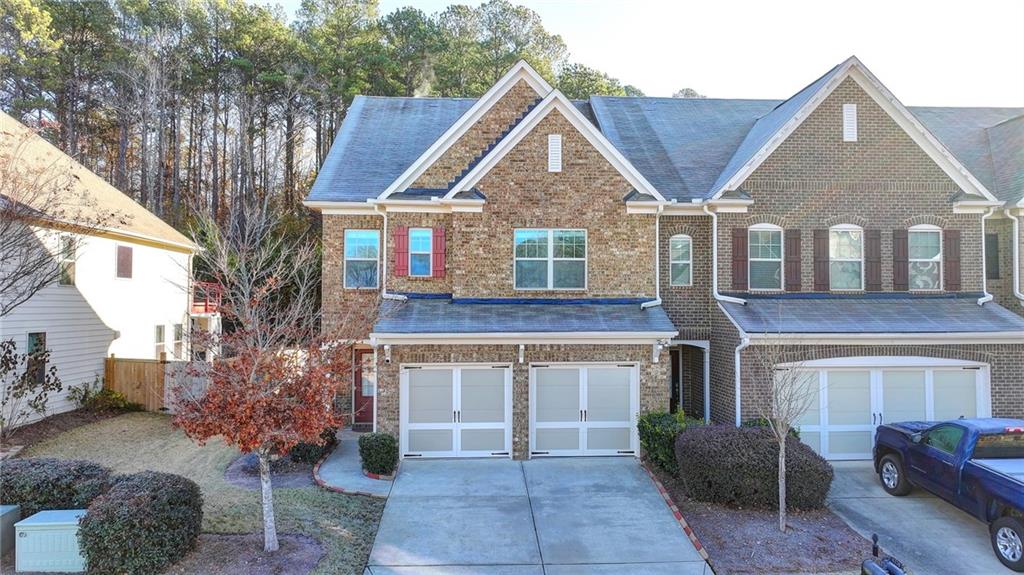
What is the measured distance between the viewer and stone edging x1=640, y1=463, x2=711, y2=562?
26.0ft

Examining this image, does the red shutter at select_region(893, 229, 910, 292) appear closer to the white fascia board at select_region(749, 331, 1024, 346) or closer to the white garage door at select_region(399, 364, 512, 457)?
the white fascia board at select_region(749, 331, 1024, 346)

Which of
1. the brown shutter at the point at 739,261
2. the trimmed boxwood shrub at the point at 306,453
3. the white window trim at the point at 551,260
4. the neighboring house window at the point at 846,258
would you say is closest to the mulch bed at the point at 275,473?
the trimmed boxwood shrub at the point at 306,453

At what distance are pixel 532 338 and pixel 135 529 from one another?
7.45 metres

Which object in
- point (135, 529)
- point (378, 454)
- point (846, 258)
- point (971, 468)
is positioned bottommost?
point (378, 454)

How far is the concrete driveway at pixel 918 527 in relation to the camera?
7.84 meters

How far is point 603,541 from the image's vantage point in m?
8.26

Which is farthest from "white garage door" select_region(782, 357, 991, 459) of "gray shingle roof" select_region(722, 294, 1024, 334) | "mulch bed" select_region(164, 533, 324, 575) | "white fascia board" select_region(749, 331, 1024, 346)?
"mulch bed" select_region(164, 533, 324, 575)

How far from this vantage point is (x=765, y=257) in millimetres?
13766

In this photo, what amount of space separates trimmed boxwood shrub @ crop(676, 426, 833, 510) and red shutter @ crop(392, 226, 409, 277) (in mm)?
7819

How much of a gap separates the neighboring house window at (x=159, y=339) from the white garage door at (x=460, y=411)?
13.7 metres

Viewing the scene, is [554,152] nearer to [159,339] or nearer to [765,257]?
[765,257]

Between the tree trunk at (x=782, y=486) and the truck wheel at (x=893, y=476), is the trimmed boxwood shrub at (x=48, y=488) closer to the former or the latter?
the tree trunk at (x=782, y=486)

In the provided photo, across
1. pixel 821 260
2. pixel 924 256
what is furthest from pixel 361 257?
pixel 924 256

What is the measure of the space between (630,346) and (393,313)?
5480 mm
